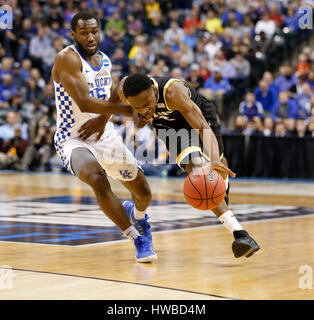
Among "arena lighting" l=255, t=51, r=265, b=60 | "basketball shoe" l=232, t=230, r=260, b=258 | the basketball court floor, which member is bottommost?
the basketball court floor

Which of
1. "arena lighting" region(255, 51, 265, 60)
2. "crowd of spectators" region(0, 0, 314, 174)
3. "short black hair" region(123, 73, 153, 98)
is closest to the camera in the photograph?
"short black hair" region(123, 73, 153, 98)

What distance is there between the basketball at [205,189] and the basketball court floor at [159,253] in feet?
1.81

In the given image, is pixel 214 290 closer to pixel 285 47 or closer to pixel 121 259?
pixel 121 259

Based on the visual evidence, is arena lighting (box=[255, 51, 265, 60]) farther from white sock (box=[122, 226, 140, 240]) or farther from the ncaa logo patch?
white sock (box=[122, 226, 140, 240])

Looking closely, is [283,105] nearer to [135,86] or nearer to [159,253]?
[159,253]

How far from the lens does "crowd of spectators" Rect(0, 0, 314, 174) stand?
17.7 m

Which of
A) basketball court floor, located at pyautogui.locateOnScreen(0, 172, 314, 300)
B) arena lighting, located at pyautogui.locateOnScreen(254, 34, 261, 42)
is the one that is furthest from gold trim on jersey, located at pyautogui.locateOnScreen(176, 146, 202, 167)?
arena lighting, located at pyautogui.locateOnScreen(254, 34, 261, 42)

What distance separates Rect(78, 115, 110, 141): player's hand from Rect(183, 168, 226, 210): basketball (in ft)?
3.26

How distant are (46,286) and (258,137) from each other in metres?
11.9

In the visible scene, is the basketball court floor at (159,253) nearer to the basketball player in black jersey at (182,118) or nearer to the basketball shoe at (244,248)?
the basketball shoe at (244,248)

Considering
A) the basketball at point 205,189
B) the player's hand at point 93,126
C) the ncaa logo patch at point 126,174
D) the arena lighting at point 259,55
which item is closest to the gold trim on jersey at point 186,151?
the basketball at point 205,189

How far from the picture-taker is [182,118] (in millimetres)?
7145
